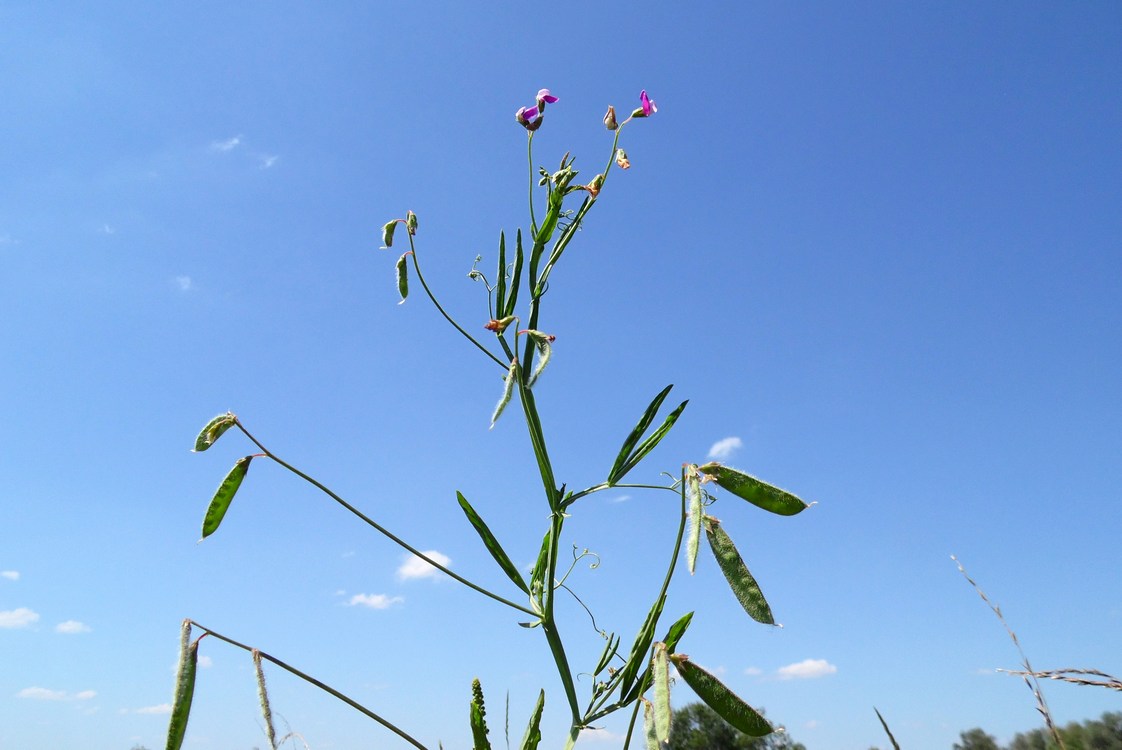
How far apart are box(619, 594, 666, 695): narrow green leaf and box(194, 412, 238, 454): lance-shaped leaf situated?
3.13 feet

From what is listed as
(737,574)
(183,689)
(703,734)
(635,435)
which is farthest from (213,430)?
(703,734)

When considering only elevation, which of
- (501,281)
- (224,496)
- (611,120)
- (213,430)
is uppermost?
(611,120)

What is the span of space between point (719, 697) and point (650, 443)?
62 cm

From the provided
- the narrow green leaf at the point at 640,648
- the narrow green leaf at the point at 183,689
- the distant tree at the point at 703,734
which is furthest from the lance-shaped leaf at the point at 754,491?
the distant tree at the point at 703,734

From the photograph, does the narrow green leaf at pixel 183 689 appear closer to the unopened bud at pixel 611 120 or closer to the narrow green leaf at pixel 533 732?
the narrow green leaf at pixel 533 732

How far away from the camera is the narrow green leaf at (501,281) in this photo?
1.90 m

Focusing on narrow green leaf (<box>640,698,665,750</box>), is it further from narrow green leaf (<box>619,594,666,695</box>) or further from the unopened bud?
the unopened bud

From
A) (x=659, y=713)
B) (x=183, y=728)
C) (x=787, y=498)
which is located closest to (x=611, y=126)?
(x=787, y=498)

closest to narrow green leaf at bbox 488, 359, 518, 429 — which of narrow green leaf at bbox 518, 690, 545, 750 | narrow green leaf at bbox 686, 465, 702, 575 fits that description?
narrow green leaf at bbox 686, 465, 702, 575

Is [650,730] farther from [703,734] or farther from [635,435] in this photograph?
[703,734]

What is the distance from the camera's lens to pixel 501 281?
1.93 meters

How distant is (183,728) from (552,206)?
4.44 ft

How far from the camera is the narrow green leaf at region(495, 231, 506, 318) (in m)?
1.90

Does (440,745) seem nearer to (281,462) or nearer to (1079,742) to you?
(281,462)
